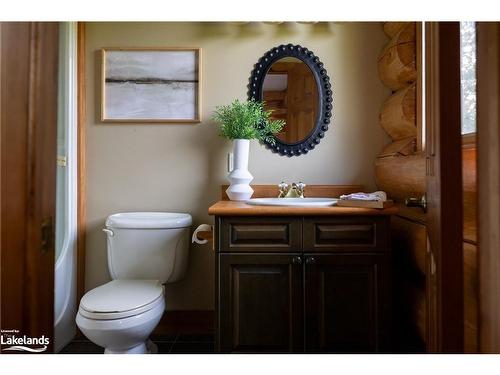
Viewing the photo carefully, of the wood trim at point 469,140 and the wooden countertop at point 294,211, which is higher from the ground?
the wood trim at point 469,140

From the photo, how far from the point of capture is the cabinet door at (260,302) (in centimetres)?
156

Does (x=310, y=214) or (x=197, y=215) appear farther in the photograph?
(x=197, y=215)

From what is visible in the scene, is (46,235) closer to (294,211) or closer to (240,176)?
(294,211)

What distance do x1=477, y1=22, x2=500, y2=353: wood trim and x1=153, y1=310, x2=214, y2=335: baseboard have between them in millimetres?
1618

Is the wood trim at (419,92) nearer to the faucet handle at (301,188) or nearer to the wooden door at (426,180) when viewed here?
the wooden door at (426,180)

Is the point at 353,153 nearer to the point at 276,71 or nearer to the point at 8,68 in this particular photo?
the point at 276,71

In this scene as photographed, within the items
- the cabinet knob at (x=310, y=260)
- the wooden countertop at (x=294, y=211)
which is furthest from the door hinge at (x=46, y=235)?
the cabinet knob at (x=310, y=260)

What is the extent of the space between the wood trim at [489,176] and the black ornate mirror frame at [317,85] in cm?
127

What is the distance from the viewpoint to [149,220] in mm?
→ 1950

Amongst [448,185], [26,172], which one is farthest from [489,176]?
[26,172]

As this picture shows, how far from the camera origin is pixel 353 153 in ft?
7.06

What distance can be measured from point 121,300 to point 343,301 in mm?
1011
